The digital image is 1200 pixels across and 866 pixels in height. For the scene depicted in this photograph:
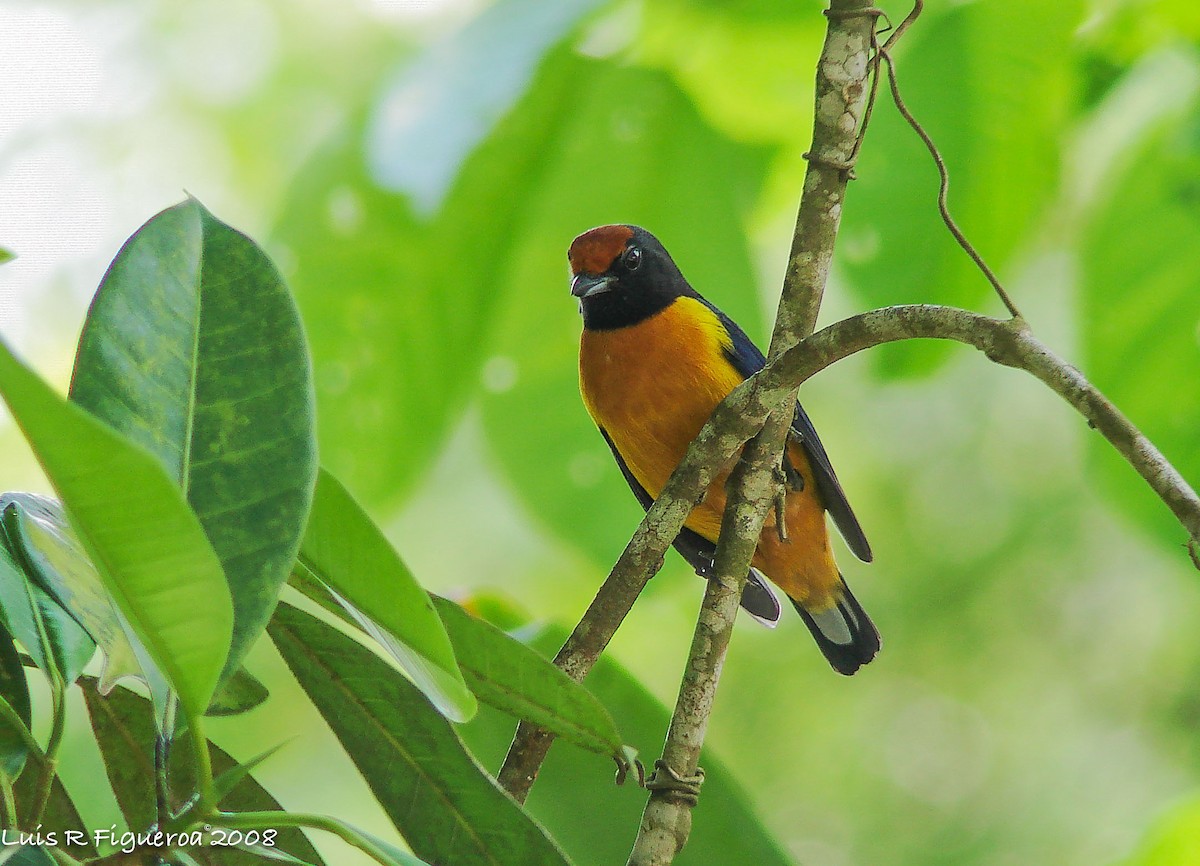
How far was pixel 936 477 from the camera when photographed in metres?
6.98

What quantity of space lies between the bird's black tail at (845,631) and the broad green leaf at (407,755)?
234 cm

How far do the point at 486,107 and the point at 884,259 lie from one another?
0.88 m

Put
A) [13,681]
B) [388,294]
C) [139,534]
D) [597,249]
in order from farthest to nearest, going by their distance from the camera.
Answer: [597,249], [388,294], [13,681], [139,534]

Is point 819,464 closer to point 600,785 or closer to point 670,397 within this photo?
point 670,397

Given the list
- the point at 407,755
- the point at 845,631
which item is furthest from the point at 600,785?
the point at 845,631

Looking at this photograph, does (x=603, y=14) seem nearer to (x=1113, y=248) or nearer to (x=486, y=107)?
(x=486, y=107)

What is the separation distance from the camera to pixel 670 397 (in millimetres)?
2898

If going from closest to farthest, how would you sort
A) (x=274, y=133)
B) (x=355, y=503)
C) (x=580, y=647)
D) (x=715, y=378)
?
(x=355, y=503) < (x=580, y=647) < (x=715, y=378) < (x=274, y=133)

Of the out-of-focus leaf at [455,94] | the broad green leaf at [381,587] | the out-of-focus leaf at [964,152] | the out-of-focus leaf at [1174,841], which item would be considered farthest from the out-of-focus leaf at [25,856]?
the out-of-focus leaf at [964,152]

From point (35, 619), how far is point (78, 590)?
5 cm

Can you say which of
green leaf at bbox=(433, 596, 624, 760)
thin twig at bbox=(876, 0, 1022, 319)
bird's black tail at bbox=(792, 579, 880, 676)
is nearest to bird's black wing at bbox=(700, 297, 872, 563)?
bird's black tail at bbox=(792, 579, 880, 676)

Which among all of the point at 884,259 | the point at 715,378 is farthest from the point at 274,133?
the point at 884,259

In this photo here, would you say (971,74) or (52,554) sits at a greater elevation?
(971,74)

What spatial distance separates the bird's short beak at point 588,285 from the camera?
9.34 ft
